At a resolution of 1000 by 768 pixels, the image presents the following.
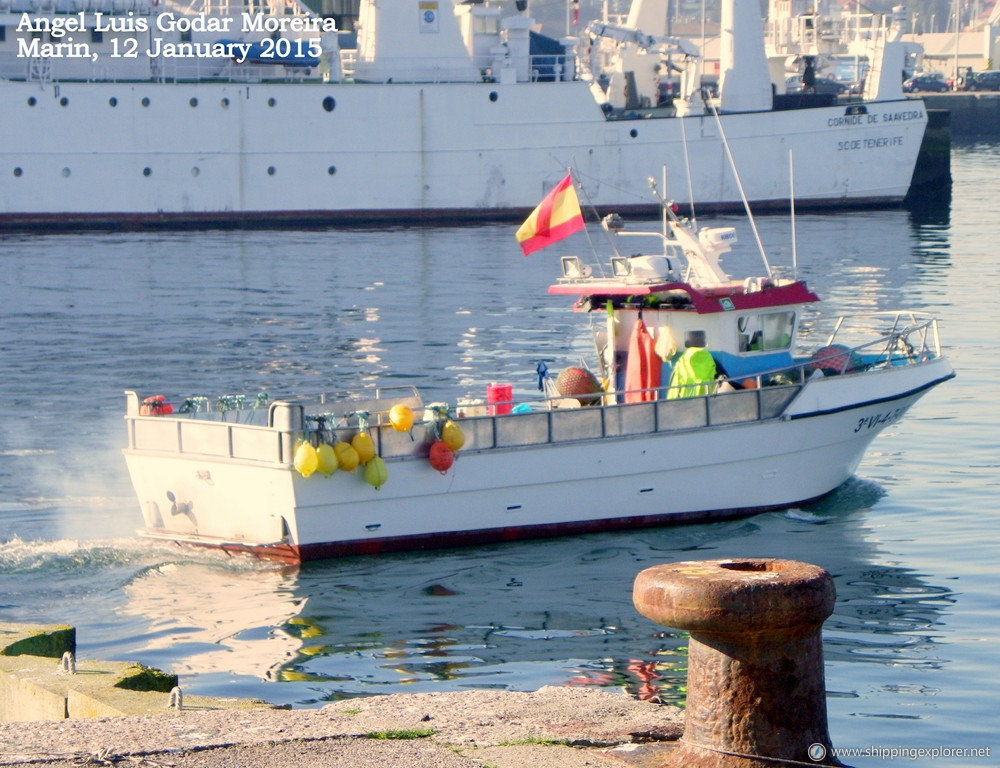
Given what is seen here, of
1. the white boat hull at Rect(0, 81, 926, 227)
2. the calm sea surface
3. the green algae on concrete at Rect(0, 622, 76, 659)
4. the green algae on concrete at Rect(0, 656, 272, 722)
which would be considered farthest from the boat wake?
the white boat hull at Rect(0, 81, 926, 227)

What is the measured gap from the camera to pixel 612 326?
19.2m

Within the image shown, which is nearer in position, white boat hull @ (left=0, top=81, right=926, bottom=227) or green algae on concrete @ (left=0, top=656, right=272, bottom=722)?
green algae on concrete @ (left=0, top=656, right=272, bottom=722)

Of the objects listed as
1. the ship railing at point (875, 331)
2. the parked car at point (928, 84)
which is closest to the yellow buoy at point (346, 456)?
the ship railing at point (875, 331)

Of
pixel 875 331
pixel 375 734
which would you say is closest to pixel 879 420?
pixel 875 331

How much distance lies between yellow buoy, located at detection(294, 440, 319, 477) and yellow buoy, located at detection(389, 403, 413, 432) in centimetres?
94

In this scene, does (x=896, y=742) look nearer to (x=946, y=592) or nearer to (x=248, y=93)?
(x=946, y=592)

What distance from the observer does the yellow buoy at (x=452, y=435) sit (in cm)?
1650

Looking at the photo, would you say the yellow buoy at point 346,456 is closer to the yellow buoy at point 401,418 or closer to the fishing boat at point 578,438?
the fishing boat at point 578,438

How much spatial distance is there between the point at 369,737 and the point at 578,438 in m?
10.4

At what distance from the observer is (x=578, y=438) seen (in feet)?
56.6

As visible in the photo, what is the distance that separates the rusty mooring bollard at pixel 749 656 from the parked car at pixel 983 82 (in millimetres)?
115901

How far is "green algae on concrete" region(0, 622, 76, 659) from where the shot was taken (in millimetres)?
10145

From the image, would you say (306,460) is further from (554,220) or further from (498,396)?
(554,220)

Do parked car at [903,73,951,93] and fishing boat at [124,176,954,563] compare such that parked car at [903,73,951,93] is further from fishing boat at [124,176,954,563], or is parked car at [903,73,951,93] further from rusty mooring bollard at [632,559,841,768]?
rusty mooring bollard at [632,559,841,768]
